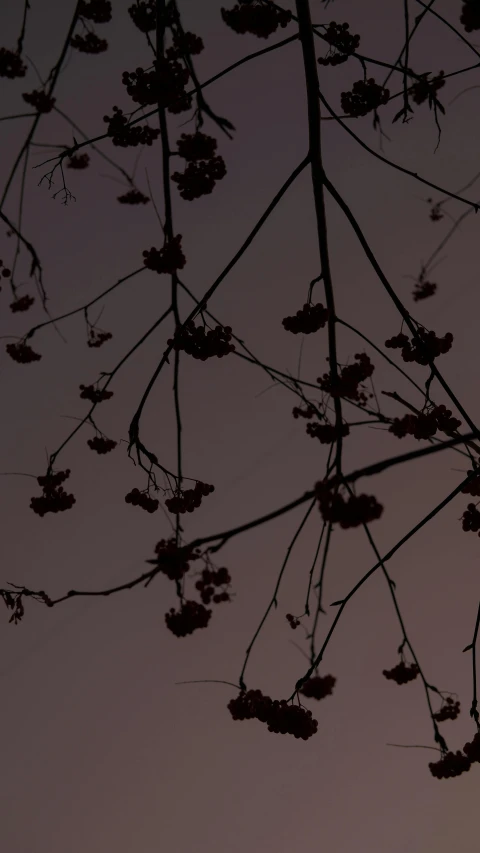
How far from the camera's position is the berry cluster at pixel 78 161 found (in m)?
3.00

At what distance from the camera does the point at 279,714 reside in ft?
5.94

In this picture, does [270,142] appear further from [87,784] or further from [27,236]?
[87,784]

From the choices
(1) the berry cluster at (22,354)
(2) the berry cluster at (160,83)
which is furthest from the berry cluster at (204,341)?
(1) the berry cluster at (22,354)

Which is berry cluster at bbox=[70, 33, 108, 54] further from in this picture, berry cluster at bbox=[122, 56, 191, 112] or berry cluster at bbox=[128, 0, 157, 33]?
berry cluster at bbox=[122, 56, 191, 112]

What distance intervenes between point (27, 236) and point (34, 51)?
914 millimetres

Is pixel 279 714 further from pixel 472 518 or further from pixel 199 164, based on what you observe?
pixel 199 164

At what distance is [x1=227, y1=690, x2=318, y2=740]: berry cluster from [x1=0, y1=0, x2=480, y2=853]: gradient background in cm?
128

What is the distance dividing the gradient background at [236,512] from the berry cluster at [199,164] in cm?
111

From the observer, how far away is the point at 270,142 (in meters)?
3.13

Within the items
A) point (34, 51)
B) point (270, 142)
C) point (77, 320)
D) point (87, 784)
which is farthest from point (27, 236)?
point (87, 784)

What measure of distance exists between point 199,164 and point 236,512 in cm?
202

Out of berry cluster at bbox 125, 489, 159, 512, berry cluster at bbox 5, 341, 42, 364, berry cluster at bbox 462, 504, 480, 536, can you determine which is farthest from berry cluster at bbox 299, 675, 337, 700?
berry cluster at bbox 5, 341, 42, 364

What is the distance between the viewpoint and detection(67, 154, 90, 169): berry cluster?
3000 millimetres

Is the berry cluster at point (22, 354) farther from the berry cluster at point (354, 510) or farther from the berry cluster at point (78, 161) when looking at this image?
the berry cluster at point (354, 510)
